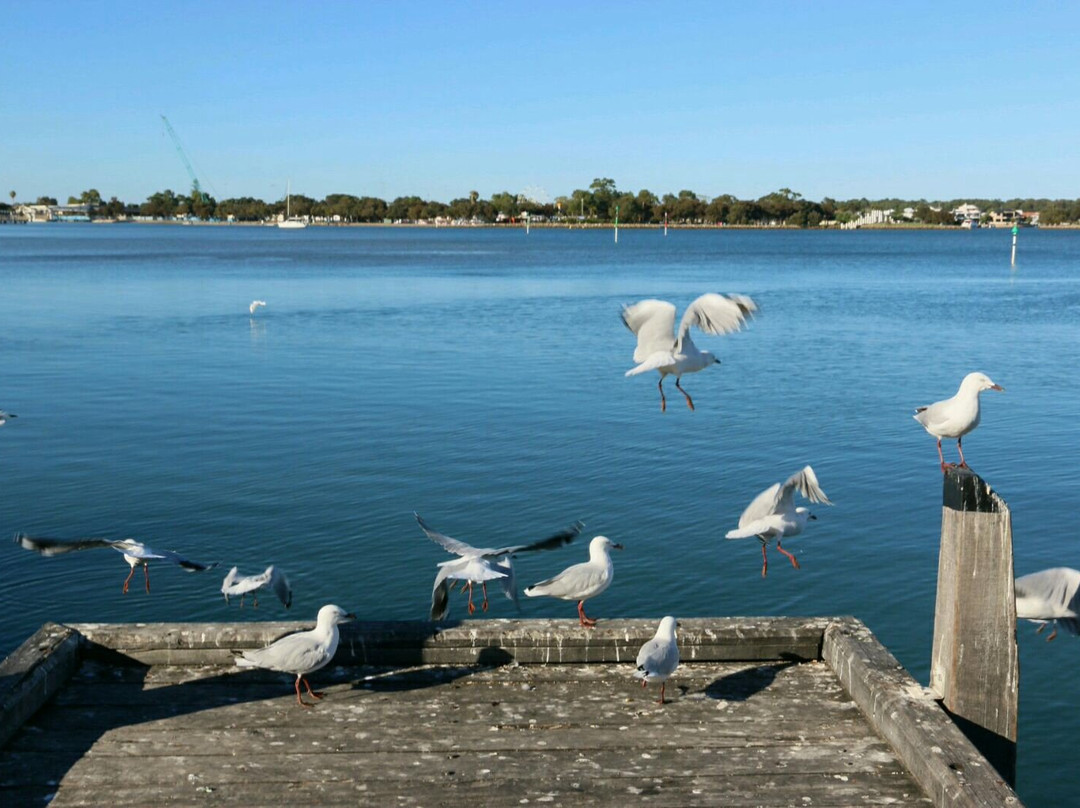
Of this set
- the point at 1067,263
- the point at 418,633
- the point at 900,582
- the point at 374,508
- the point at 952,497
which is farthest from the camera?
the point at 1067,263

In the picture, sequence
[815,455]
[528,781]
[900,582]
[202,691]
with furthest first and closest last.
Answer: [815,455], [900,582], [202,691], [528,781]

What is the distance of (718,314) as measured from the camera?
836 cm

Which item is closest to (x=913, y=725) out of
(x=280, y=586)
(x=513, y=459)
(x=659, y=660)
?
(x=659, y=660)

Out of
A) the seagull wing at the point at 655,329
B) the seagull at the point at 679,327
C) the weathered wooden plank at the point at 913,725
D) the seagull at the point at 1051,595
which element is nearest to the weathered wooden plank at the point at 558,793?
the weathered wooden plank at the point at 913,725

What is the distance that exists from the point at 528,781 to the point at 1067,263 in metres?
99.3

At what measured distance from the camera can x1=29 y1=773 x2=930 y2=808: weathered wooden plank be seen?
488 centimetres

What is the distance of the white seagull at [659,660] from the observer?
585 cm

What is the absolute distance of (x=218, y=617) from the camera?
11.0 meters

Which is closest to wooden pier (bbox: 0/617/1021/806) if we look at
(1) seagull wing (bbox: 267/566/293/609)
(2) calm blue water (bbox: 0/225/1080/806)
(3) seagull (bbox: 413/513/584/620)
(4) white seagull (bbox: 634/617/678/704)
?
(4) white seagull (bbox: 634/617/678/704)

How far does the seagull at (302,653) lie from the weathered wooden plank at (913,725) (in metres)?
2.69

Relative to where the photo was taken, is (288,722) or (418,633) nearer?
(288,722)

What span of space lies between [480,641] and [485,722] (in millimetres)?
822

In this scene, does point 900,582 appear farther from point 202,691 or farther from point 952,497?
point 202,691

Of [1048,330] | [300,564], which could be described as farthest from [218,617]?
[1048,330]
